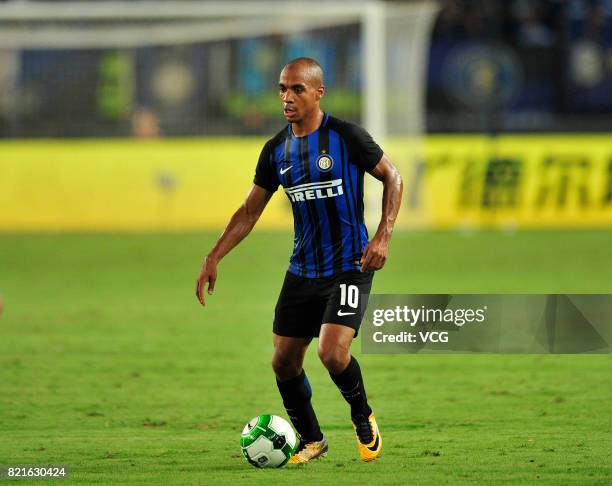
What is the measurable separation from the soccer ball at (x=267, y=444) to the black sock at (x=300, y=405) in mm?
111

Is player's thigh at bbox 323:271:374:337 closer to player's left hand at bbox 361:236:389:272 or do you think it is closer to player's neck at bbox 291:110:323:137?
player's left hand at bbox 361:236:389:272

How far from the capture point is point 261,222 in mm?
24953

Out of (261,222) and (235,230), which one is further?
(261,222)

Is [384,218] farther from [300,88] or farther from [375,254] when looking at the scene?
[300,88]

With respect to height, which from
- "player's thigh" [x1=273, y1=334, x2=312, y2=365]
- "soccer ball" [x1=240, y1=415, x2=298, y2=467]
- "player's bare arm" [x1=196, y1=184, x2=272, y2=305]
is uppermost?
"player's bare arm" [x1=196, y1=184, x2=272, y2=305]

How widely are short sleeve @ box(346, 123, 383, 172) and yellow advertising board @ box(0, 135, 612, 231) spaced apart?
1772cm

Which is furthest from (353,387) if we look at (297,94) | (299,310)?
(297,94)

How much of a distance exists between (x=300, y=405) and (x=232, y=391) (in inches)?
94.6

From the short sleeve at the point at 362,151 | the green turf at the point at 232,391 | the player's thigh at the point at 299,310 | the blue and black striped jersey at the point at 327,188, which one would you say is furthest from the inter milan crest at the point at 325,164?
the green turf at the point at 232,391

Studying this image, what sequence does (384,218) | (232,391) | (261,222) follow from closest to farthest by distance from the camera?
(384,218)
(232,391)
(261,222)

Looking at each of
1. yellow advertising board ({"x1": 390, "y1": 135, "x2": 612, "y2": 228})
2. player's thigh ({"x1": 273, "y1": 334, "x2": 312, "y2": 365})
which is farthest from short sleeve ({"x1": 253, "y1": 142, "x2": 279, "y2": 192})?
yellow advertising board ({"x1": 390, "y1": 135, "x2": 612, "y2": 228})

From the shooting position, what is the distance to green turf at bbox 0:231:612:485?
6895 mm

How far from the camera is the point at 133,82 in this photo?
24.8m

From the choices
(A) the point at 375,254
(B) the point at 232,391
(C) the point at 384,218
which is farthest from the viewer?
(B) the point at 232,391
